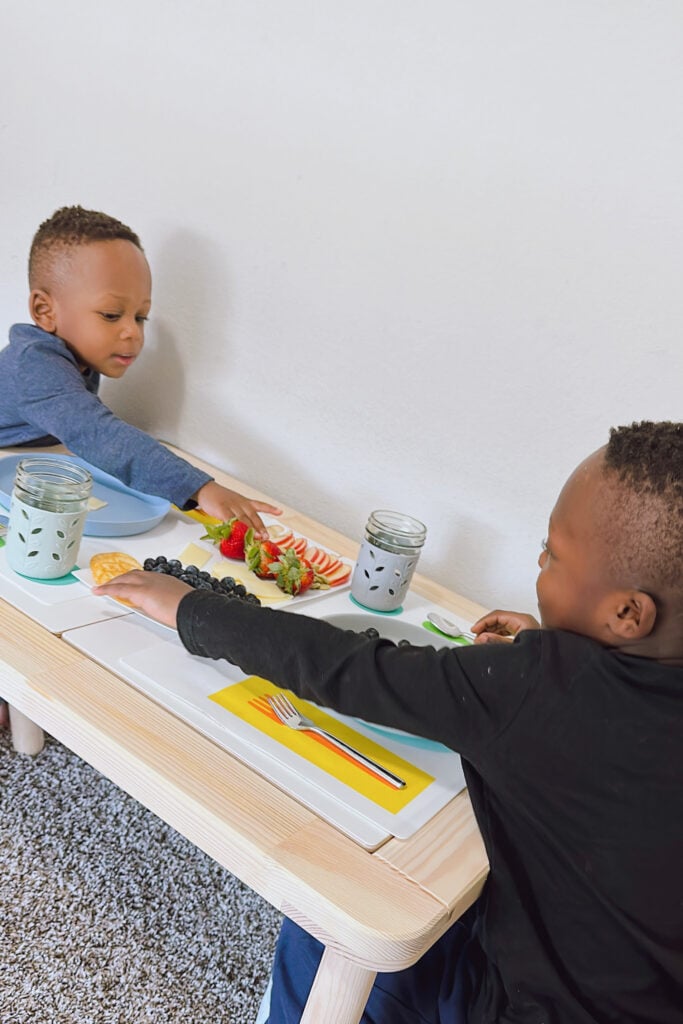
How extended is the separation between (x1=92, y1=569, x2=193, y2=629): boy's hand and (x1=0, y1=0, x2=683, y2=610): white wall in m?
0.55

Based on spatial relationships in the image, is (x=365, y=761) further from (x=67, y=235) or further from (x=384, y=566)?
(x=67, y=235)

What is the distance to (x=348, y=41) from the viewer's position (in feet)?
3.88

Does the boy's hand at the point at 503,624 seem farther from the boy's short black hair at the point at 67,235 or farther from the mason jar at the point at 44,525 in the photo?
the boy's short black hair at the point at 67,235

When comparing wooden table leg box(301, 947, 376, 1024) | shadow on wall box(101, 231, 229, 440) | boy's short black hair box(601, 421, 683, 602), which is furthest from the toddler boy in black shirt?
shadow on wall box(101, 231, 229, 440)

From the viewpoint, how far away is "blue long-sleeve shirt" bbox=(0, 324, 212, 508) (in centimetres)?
111

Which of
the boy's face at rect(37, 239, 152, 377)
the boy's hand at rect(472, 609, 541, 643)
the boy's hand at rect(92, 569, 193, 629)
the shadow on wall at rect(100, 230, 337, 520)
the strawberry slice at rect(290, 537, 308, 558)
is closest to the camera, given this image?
the boy's hand at rect(92, 569, 193, 629)

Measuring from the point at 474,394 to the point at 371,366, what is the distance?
17cm

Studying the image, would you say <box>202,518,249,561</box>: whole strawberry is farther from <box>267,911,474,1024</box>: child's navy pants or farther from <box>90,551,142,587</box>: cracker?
<box>267,911,474,1024</box>: child's navy pants

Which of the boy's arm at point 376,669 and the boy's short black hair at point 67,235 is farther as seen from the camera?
the boy's short black hair at point 67,235

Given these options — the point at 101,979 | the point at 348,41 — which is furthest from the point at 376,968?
the point at 348,41

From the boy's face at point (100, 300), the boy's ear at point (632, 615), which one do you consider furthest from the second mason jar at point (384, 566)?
the boy's face at point (100, 300)

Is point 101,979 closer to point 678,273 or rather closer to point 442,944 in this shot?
point 442,944

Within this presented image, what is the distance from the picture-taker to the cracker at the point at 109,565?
85cm

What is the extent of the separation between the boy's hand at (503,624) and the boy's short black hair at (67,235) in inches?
31.3
